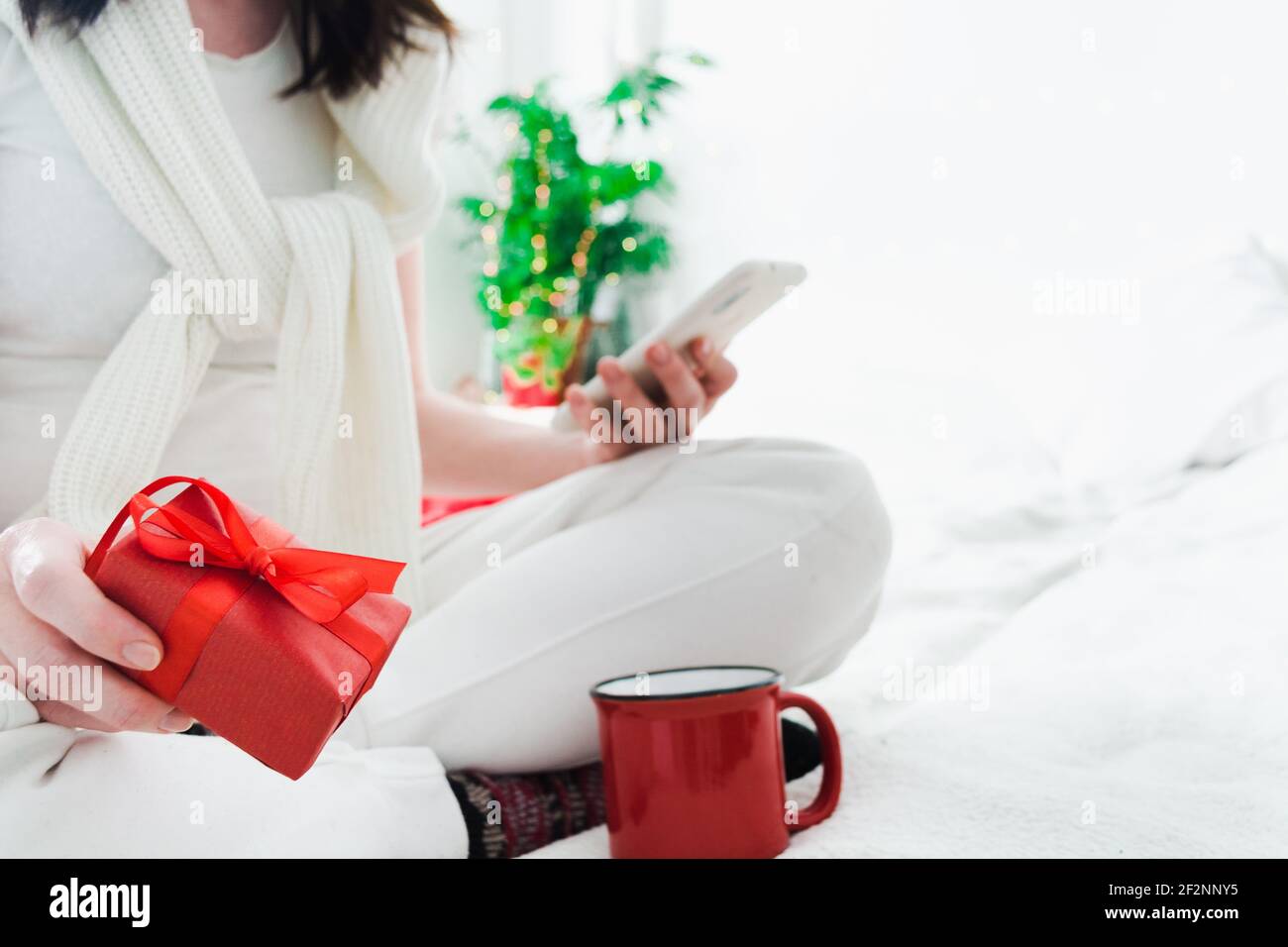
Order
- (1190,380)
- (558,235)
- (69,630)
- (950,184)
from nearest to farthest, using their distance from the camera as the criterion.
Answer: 1. (69,630)
2. (1190,380)
3. (950,184)
4. (558,235)

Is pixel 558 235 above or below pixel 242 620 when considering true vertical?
above

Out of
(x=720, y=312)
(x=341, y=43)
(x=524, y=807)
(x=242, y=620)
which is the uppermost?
(x=341, y=43)

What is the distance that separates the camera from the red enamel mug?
61 cm

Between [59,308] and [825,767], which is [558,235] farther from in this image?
[825,767]

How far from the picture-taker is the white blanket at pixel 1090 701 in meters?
0.63

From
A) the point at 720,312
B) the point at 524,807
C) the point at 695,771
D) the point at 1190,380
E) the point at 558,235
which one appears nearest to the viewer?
the point at 695,771

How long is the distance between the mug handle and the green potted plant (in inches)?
80.5

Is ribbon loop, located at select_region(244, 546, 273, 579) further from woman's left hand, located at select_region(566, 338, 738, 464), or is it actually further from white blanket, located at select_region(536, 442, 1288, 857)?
woman's left hand, located at select_region(566, 338, 738, 464)

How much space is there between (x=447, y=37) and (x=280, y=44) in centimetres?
16

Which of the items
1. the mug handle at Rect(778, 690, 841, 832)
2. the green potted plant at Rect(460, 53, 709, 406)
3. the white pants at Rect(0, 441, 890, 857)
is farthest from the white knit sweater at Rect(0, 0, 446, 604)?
the green potted plant at Rect(460, 53, 709, 406)

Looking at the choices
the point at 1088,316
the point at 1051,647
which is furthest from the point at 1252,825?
the point at 1088,316

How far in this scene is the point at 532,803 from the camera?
732 millimetres

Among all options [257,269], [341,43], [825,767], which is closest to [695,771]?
[825,767]

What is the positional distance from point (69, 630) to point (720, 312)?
0.53m
